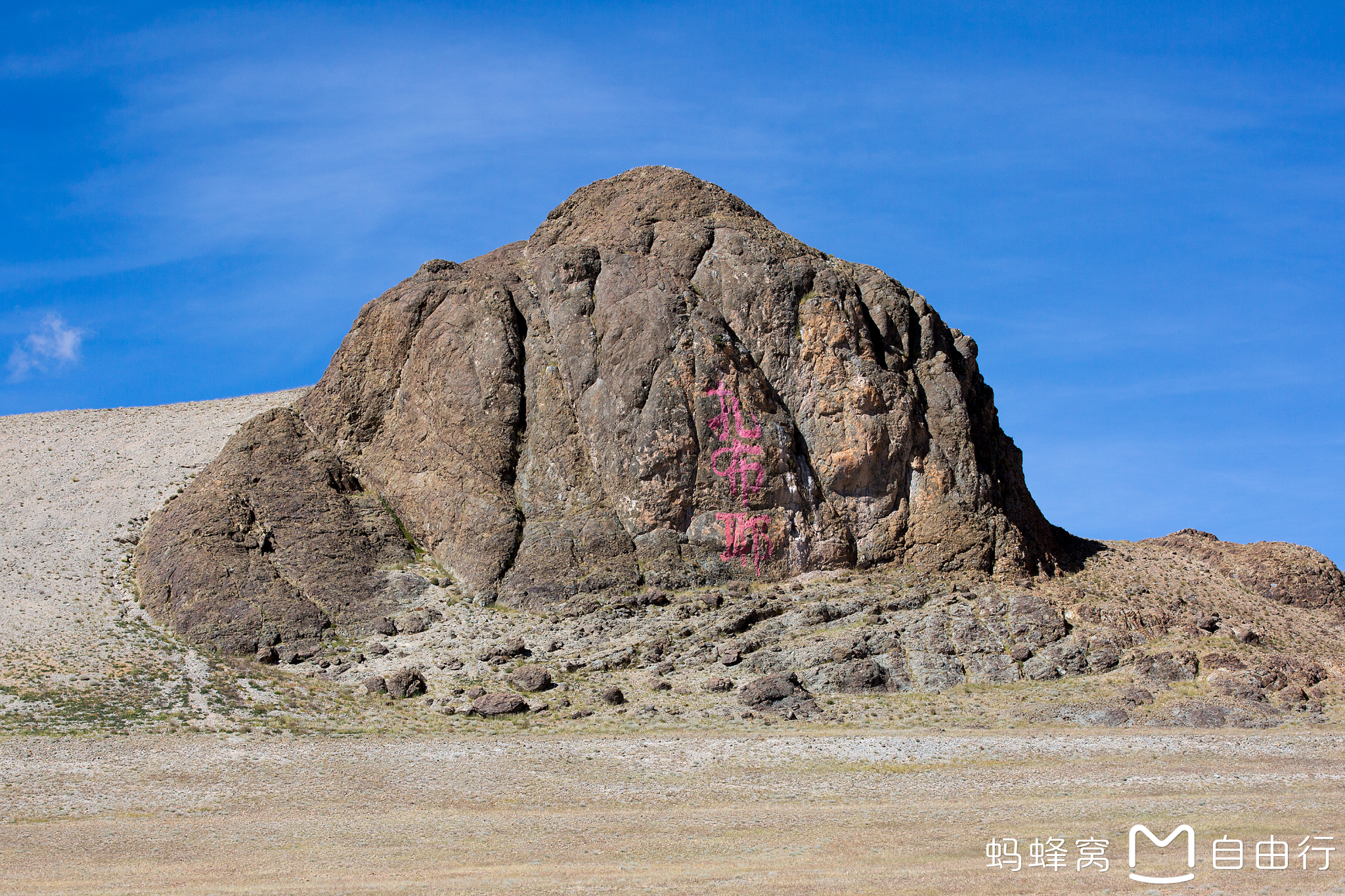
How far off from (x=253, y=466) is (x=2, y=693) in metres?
11.7

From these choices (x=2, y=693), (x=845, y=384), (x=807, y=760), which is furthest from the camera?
(x=845, y=384)

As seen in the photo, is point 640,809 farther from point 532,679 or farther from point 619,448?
point 619,448

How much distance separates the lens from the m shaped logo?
65.1ft

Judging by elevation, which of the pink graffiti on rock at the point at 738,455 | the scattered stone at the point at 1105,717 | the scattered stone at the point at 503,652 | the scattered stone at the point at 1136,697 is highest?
the pink graffiti on rock at the point at 738,455

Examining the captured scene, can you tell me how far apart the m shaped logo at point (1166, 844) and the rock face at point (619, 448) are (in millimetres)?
15141

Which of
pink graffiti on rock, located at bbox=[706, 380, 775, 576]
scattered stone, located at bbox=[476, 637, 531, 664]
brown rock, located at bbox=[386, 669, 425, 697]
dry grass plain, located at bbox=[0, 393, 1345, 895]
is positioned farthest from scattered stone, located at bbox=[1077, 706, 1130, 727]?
brown rock, located at bbox=[386, 669, 425, 697]

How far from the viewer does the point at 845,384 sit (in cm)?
3862

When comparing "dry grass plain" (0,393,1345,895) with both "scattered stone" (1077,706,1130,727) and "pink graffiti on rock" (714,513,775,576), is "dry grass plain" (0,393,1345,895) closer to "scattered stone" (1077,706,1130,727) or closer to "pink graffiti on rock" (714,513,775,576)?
"scattered stone" (1077,706,1130,727)

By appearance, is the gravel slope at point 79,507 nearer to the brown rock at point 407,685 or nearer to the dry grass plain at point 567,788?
the dry grass plain at point 567,788

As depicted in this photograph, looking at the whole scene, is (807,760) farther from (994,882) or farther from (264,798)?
(264,798)

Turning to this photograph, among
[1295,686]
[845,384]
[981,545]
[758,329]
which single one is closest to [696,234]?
[758,329]

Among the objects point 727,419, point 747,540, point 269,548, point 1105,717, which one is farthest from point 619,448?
point 1105,717

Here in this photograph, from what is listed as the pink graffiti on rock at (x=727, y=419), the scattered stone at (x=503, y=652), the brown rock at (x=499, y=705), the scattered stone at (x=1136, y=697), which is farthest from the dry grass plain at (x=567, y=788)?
the pink graffiti on rock at (x=727, y=419)

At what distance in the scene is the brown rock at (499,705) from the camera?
31609mm
